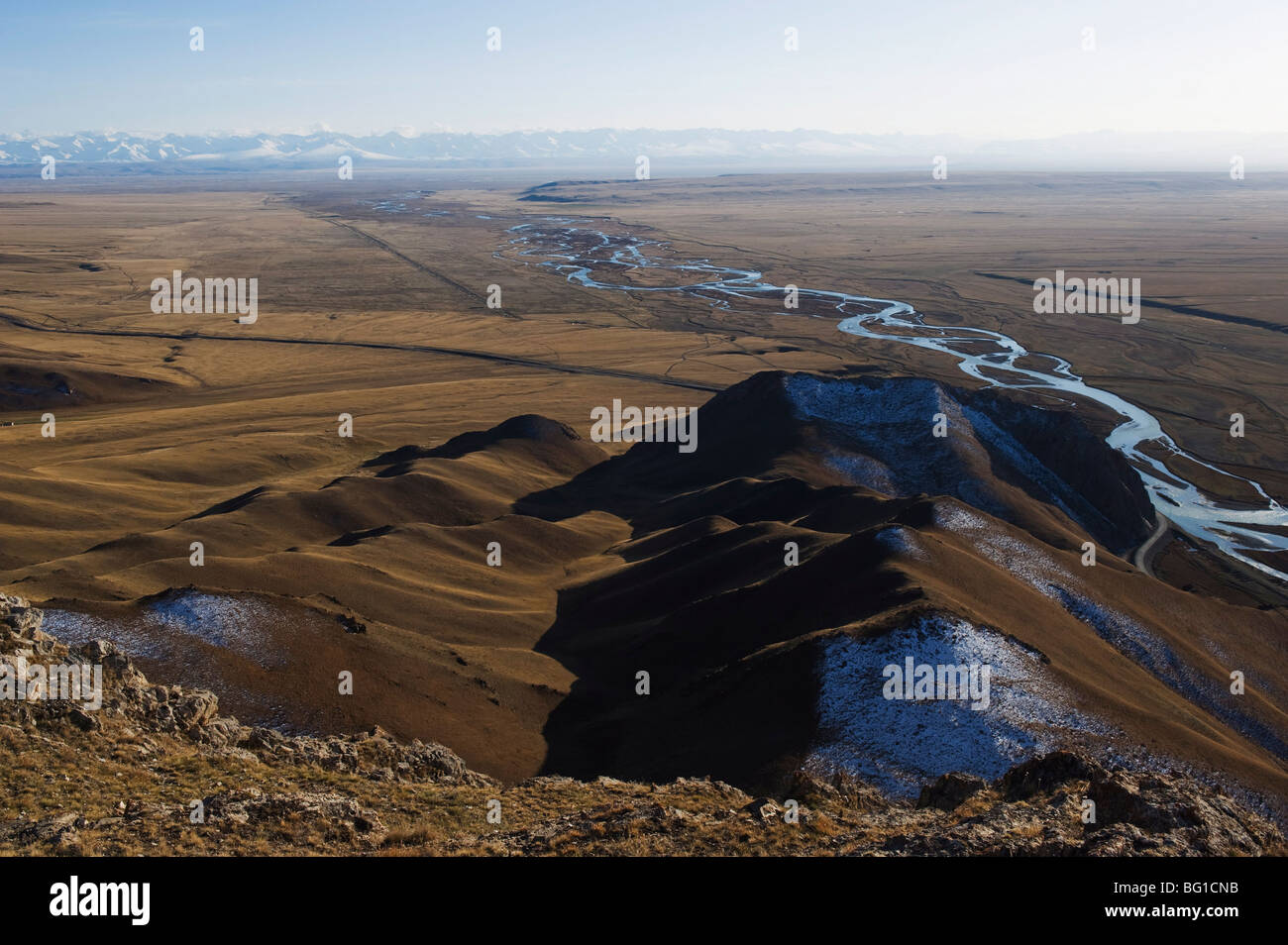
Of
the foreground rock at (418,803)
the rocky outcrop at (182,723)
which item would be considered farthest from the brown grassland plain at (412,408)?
the foreground rock at (418,803)

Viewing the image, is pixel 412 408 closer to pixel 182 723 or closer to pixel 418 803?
pixel 182 723

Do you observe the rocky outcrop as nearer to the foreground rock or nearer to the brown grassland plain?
the foreground rock

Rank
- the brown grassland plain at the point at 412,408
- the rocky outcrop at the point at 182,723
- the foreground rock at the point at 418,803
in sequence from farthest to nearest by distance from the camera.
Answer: the brown grassland plain at the point at 412,408
the rocky outcrop at the point at 182,723
the foreground rock at the point at 418,803

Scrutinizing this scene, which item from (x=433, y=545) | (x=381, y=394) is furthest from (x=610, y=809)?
(x=381, y=394)

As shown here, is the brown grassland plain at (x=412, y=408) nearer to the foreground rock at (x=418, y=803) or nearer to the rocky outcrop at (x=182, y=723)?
the rocky outcrop at (x=182, y=723)

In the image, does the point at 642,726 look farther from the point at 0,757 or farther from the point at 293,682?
the point at 0,757

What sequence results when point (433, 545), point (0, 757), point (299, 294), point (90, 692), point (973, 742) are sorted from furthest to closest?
1. point (299, 294)
2. point (433, 545)
3. point (973, 742)
4. point (90, 692)
5. point (0, 757)

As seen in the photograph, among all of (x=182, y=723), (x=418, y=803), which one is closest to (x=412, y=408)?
(x=182, y=723)

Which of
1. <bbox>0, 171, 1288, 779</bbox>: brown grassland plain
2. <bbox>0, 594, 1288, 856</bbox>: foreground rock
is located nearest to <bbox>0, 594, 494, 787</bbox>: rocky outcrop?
<bbox>0, 594, 1288, 856</bbox>: foreground rock
